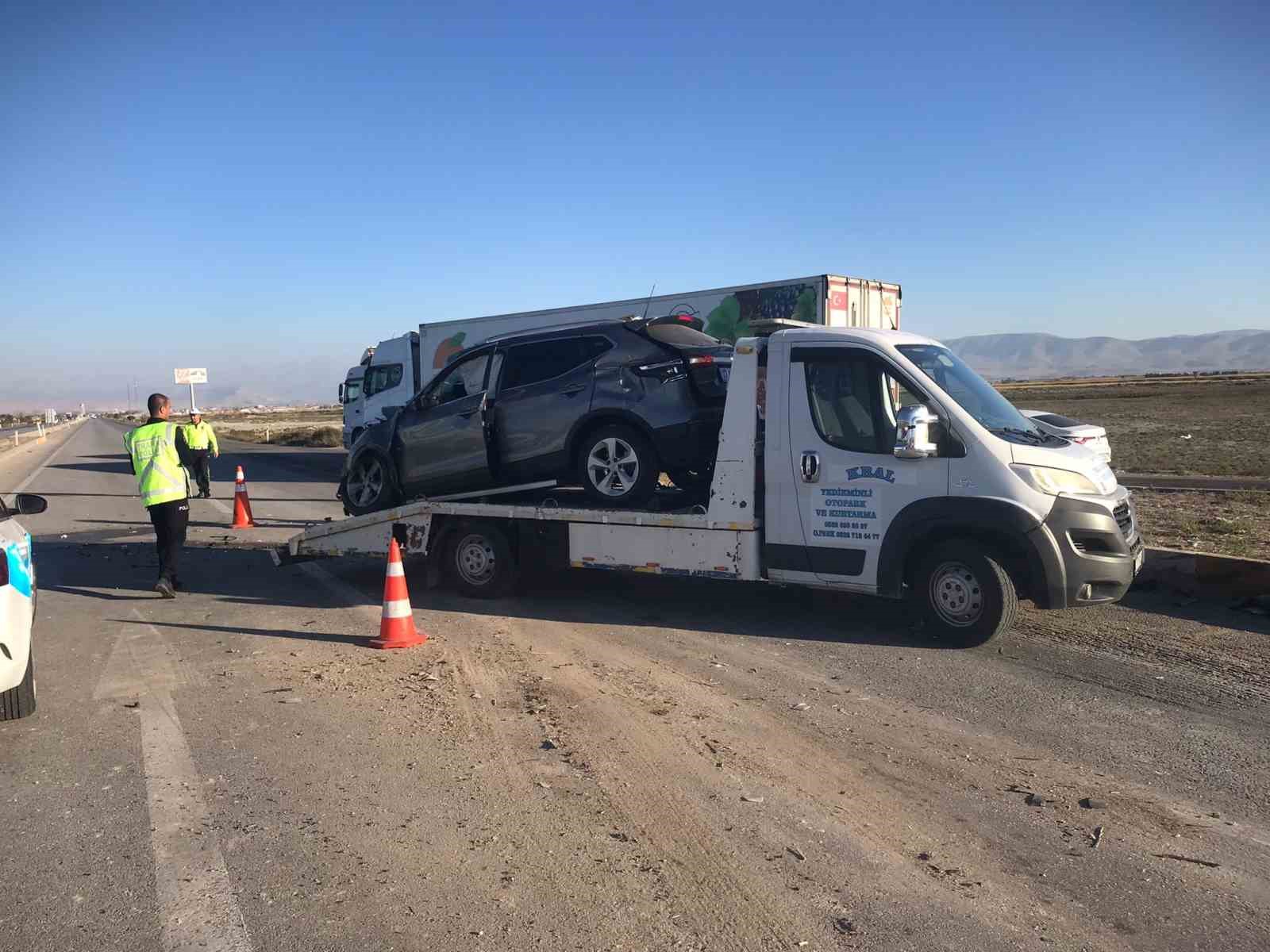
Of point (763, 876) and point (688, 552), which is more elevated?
point (688, 552)

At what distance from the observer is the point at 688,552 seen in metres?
7.80

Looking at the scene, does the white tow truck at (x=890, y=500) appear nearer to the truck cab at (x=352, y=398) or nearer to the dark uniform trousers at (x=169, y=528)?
the dark uniform trousers at (x=169, y=528)

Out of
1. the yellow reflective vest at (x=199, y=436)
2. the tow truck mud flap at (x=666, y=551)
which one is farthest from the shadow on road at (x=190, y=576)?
the yellow reflective vest at (x=199, y=436)

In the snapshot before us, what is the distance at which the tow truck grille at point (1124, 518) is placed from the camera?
22.5ft

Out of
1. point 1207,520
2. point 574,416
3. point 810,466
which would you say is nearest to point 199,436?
point 574,416

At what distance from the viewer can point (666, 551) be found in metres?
7.90

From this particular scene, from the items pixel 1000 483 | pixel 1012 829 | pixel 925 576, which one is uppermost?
pixel 1000 483

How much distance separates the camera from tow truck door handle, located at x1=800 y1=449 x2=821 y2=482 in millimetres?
7297

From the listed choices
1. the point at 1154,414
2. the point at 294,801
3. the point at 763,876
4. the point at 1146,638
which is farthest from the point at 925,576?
the point at 1154,414

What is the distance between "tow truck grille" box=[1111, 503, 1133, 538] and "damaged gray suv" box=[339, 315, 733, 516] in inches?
117

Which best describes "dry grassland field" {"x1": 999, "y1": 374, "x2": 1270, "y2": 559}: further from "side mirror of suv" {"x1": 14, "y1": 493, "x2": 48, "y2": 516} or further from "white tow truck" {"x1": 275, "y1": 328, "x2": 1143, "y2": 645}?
"side mirror of suv" {"x1": 14, "y1": 493, "x2": 48, "y2": 516}

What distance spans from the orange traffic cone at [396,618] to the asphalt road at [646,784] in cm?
18

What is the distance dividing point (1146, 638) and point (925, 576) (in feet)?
5.50

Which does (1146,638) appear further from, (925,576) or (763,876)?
(763,876)
